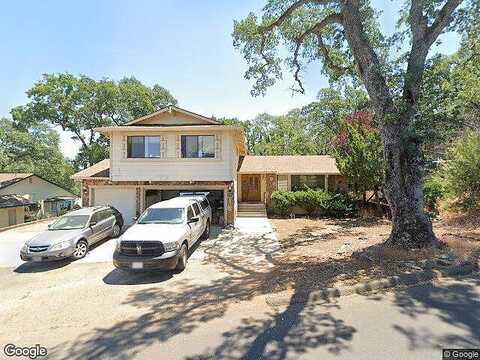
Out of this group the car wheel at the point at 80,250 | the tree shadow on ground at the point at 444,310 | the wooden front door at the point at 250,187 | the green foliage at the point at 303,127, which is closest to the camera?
the tree shadow on ground at the point at 444,310

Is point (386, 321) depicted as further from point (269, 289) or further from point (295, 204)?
point (295, 204)

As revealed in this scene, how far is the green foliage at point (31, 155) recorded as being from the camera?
31.3 metres

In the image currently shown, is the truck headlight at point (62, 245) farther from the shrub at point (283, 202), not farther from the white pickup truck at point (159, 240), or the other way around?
the shrub at point (283, 202)

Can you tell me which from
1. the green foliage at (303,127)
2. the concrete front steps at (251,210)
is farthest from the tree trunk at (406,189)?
the green foliage at (303,127)

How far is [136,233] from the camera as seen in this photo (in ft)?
28.0

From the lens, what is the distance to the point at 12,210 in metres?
24.7

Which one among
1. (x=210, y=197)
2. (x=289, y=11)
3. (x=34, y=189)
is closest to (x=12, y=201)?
(x=34, y=189)

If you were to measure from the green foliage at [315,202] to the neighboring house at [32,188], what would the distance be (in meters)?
22.7

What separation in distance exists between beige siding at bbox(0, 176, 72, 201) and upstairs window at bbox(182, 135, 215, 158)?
19.1 m

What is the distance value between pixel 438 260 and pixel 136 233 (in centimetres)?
812

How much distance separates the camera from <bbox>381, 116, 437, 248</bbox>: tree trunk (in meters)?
8.46

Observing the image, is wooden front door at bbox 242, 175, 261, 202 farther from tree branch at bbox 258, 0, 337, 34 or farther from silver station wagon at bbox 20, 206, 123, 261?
tree branch at bbox 258, 0, 337, 34

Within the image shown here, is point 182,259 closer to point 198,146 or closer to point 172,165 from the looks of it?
point 172,165

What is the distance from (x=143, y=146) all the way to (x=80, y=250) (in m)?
6.74
